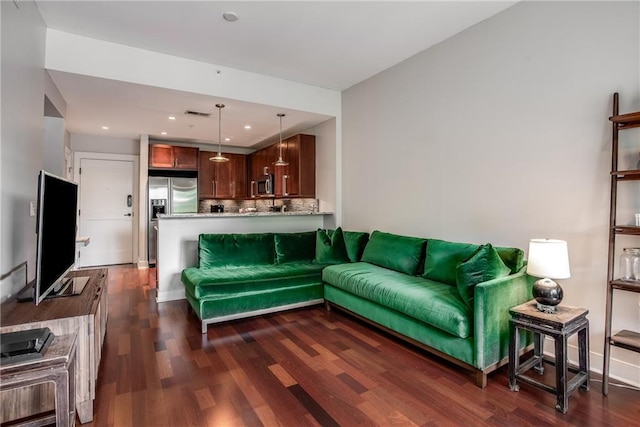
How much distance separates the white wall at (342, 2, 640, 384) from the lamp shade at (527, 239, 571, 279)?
47 cm

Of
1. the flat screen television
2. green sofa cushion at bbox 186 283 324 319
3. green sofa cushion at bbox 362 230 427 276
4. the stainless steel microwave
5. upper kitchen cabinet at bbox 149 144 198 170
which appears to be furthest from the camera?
upper kitchen cabinet at bbox 149 144 198 170

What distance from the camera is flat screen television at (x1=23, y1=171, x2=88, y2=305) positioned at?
1869mm

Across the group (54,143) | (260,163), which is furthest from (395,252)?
(54,143)

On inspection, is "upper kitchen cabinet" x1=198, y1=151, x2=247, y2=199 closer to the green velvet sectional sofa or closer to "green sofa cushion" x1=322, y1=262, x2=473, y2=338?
the green velvet sectional sofa

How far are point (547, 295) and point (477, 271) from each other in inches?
17.4

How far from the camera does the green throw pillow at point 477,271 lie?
2383mm

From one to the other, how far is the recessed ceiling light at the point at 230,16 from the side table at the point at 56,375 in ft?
9.23

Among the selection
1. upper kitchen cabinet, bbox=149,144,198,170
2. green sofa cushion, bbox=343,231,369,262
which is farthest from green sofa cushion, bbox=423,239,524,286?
upper kitchen cabinet, bbox=149,144,198,170

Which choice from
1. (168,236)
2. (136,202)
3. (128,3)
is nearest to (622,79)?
(128,3)

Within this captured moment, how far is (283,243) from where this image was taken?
4.26 meters

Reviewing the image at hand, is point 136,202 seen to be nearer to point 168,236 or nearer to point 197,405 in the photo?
point 168,236

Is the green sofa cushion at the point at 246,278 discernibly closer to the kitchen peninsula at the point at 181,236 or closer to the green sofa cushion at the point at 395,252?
the kitchen peninsula at the point at 181,236

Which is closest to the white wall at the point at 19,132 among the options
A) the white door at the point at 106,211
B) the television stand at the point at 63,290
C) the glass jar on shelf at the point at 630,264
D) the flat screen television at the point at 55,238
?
the television stand at the point at 63,290

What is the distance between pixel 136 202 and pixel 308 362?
19.1 feet
